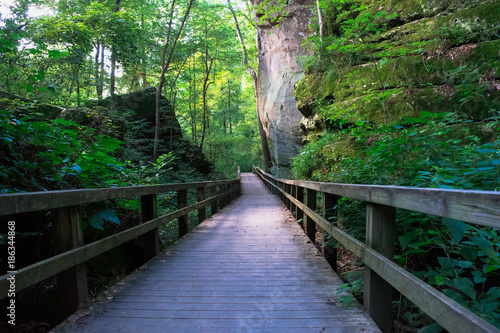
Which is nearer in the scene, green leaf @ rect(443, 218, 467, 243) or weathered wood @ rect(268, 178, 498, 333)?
weathered wood @ rect(268, 178, 498, 333)

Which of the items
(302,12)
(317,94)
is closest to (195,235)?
(317,94)

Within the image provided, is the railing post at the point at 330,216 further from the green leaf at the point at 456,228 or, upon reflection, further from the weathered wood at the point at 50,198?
the weathered wood at the point at 50,198

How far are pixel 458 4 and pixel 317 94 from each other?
4296mm

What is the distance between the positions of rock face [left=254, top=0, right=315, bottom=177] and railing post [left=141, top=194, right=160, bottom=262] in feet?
43.3

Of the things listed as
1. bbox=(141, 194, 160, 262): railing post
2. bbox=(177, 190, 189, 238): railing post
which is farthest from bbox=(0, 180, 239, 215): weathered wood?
bbox=(177, 190, 189, 238): railing post

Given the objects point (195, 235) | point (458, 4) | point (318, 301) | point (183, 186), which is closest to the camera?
point (318, 301)

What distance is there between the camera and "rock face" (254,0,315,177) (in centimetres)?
1659

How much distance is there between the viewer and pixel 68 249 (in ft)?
6.64

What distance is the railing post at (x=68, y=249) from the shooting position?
6.58 feet

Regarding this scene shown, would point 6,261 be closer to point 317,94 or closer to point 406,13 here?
point 317,94

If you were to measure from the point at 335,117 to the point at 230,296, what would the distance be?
5.05 metres

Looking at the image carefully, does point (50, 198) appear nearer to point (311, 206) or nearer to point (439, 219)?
point (439, 219)

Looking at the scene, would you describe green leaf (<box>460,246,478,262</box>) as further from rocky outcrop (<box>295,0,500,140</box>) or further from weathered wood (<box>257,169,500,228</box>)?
rocky outcrop (<box>295,0,500,140</box>)

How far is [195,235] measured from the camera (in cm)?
500
